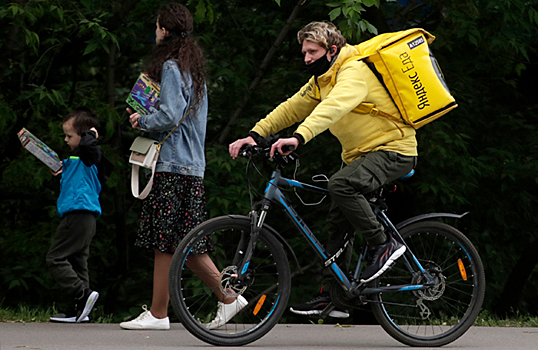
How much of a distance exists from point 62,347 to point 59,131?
3.83 metres

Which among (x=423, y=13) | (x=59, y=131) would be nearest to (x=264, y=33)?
(x=423, y=13)

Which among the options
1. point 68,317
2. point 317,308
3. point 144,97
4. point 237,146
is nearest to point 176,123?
point 144,97

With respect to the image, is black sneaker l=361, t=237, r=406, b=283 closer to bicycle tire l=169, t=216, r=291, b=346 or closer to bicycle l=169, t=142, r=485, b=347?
bicycle l=169, t=142, r=485, b=347

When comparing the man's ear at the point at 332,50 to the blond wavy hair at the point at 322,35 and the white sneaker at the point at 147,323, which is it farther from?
the white sneaker at the point at 147,323

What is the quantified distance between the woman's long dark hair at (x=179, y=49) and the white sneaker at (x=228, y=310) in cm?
135

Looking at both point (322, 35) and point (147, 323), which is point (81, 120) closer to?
point (147, 323)

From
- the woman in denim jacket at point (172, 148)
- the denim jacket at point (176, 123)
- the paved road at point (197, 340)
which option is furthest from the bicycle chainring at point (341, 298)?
the denim jacket at point (176, 123)

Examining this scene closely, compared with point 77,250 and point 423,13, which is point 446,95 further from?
point 423,13

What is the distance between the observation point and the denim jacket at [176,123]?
4973mm

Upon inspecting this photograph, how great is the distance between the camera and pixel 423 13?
364 inches

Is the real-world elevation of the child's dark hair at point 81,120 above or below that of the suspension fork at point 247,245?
above

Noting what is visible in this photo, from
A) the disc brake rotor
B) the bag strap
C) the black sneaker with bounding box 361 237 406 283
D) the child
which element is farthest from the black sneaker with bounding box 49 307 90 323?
the bag strap

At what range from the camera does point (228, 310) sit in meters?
4.68

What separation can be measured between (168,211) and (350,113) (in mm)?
1324
